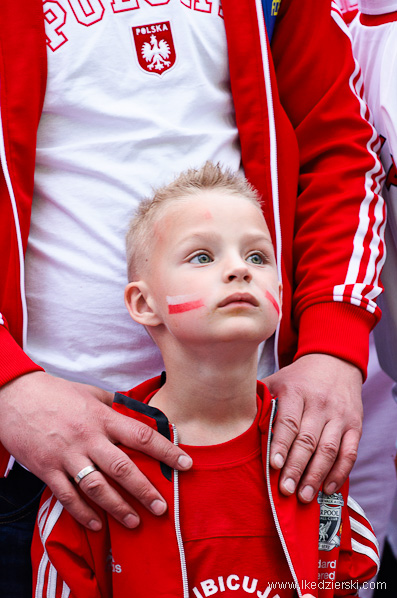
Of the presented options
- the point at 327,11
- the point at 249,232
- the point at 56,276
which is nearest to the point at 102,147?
the point at 56,276

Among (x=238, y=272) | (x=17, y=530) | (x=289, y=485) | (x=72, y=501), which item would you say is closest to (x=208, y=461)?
(x=289, y=485)

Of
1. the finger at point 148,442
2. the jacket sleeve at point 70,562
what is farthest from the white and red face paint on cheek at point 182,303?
the jacket sleeve at point 70,562

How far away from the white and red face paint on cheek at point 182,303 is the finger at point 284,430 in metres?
0.31

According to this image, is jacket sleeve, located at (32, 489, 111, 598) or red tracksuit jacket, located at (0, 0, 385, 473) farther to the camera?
red tracksuit jacket, located at (0, 0, 385, 473)

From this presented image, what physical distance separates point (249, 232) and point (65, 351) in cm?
49

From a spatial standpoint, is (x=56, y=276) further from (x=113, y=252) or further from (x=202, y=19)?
(x=202, y=19)

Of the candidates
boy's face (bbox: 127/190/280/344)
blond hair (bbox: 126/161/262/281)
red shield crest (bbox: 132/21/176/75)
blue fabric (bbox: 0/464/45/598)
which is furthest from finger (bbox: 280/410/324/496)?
red shield crest (bbox: 132/21/176/75)

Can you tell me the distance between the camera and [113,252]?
147cm

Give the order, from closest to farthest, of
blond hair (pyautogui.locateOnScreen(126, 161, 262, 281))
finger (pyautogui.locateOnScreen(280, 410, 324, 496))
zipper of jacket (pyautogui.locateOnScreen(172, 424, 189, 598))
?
A: zipper of jacket (pyautogui.locateOnScreen(172, 424, 189, 598)) < finger (pyautogui.locateOnScreen(280, 410, 324, 496)) < blond hair (pyautogui.locateOnScreen(126, 161, 262, 281))

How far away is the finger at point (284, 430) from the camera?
127 centimetres

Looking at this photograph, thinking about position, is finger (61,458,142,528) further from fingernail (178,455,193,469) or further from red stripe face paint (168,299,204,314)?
red stripe face paint (168,299,204,314)

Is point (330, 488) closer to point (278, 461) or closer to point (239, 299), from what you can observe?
point (278, 461)

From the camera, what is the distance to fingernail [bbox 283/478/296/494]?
126 cm

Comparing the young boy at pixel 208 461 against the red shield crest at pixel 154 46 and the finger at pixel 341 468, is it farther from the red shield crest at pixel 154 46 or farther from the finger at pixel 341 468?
the red shield crest at pixel 154 46
